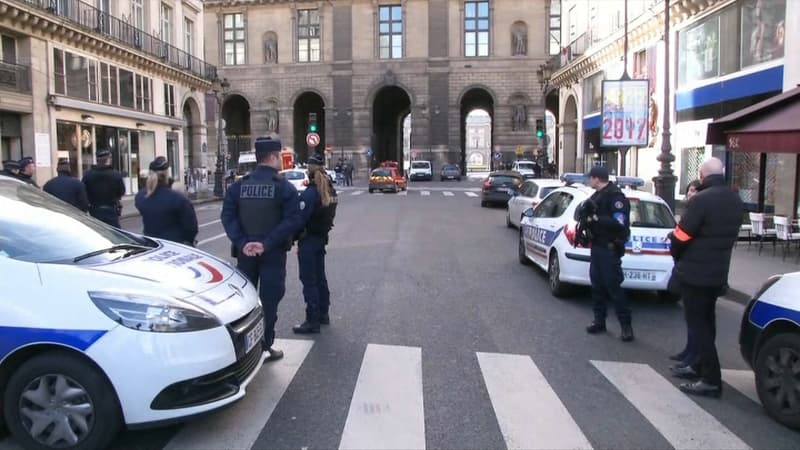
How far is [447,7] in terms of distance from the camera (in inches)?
2382

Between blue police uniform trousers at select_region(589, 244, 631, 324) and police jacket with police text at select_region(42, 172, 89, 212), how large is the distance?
6.76 meters

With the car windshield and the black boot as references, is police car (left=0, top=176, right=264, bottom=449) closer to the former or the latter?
the car windshield

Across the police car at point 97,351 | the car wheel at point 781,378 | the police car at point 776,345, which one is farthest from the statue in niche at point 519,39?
the police car at point 97,351

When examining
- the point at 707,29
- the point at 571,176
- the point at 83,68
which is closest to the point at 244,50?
the point at 83,68

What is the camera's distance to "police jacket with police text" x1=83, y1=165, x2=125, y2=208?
963 centimetres

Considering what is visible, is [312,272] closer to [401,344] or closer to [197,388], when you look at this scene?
[401,344]

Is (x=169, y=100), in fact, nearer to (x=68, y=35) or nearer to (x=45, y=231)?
(x=68, y=35)

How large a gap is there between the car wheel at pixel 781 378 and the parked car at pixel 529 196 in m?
10.6

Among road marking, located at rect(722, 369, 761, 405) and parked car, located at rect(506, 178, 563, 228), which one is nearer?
road marking, located at rect(722, 369, 761, 405)

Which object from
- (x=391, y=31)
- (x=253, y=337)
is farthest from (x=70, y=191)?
(x=391, y=31)

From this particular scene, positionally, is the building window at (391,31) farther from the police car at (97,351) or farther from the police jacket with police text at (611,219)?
the police car at (97,351)

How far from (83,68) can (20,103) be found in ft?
16.1

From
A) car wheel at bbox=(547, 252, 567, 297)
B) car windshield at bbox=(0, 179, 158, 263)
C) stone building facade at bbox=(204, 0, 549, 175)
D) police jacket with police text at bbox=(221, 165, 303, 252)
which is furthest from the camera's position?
stone building facade at bbox=(204, 0, 549, 175)

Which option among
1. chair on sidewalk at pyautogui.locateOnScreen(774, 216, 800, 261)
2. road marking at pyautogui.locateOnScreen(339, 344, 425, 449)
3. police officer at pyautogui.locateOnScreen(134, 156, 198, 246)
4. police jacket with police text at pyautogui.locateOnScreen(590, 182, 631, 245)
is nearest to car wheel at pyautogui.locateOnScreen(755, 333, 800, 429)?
police jacket with police text at pyautogui.locateOnScreen(590, 182, 631, 245)
